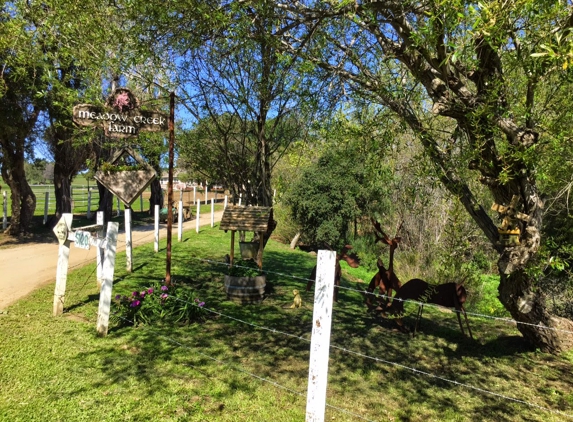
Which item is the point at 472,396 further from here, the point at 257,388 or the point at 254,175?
the point at 254,175

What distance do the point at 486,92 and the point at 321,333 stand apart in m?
3.15

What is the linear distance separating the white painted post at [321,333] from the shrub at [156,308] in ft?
10.9

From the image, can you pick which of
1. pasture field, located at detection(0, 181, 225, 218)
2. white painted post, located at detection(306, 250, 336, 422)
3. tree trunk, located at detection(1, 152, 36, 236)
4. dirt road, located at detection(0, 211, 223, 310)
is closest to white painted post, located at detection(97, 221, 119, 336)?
dirt road, located at detection(0, 211, 223, 310)

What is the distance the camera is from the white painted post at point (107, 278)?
5207 millimetres

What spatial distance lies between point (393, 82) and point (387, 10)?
1.32m

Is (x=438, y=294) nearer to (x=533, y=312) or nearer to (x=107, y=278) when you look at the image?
(x=533, y=312)

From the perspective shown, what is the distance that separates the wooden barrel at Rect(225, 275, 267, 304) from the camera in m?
7.50

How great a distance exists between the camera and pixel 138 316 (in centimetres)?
598

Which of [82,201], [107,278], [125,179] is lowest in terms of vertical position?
[107,278]

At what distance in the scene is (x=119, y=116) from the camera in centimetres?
597

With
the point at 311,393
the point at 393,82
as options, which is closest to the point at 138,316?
the point at 311,393

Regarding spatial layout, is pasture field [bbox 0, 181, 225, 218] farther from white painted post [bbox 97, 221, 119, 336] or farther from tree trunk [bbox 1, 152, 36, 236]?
white painted post [bbox 97, 221, 119, 336]

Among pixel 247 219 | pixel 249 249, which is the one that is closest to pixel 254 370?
pixel 247 219

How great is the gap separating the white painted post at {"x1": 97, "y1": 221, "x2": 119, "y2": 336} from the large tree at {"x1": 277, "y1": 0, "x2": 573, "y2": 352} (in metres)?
3.45
